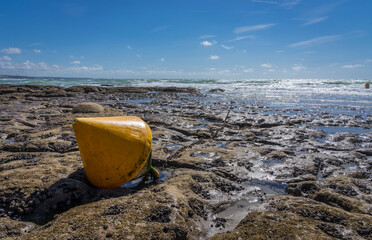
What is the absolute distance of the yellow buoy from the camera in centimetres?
302

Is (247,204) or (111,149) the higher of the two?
(111,149)

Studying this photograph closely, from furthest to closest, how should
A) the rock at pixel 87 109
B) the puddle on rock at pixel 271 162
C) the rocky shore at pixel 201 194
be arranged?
the rock at pixel 87 109
the puddle on rock at pixel 271 162
the rocky shore at pixel 201 194

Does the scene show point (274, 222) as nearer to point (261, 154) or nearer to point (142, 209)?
point (142, 209)

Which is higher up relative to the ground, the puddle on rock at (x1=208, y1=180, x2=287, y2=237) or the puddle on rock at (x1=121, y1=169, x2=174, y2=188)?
the puddle on rock at (x1=121, y1=169, x2=174, y2=188)

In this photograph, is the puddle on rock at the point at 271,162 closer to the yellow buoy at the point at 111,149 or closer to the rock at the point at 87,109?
the yellow buoy at the point at 111,149

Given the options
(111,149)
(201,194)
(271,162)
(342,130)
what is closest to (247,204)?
(201,194)

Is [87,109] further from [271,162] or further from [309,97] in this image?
[309,97]

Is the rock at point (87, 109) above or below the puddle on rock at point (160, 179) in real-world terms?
above

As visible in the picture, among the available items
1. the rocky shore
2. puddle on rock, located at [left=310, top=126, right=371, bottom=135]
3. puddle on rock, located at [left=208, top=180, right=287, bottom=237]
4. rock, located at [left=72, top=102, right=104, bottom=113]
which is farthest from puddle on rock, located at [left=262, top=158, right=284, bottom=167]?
rock, located at [left=72, top=102, right=104, bottom=113]

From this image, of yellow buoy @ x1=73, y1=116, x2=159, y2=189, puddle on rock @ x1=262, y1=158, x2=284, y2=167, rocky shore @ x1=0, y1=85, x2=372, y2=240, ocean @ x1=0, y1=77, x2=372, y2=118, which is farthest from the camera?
ocean @ x1=0, y1=77, x2=372, y2=118

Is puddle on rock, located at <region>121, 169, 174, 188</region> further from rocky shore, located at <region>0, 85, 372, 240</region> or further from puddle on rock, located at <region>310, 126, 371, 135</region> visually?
puddle on rock, located at <region>310, 126, 371, 135</region>

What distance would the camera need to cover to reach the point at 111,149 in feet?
10.0

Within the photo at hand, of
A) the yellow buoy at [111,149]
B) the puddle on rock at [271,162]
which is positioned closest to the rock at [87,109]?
the yellow buoy at [111,149]

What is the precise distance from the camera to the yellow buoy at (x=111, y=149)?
302cm
